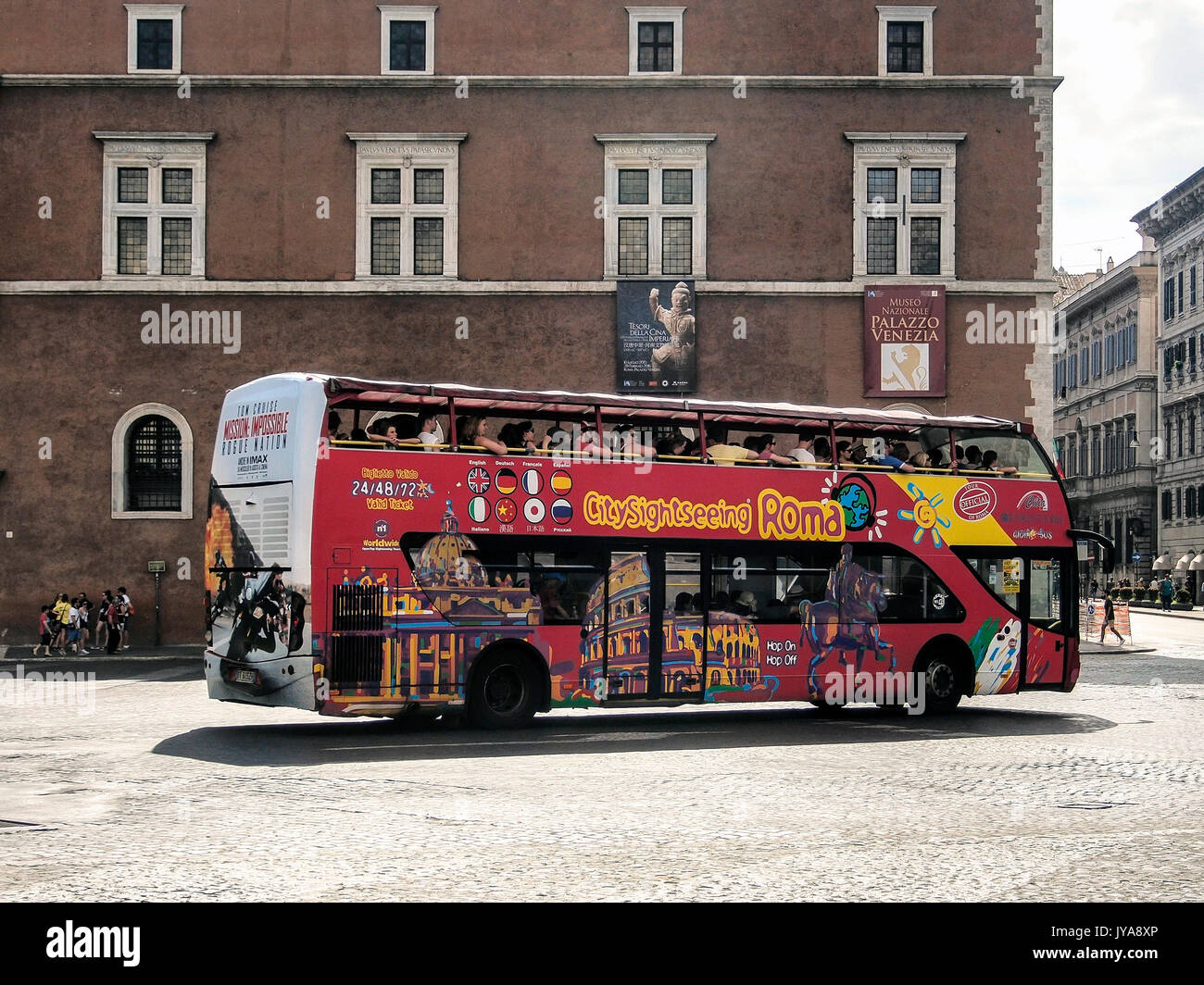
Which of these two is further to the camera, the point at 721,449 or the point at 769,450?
the point at 769,450

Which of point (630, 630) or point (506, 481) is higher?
point (506, 481)

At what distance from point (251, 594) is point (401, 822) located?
658 centimetres

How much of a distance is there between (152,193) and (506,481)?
76.1ft

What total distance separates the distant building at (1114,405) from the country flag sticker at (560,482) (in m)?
68.5

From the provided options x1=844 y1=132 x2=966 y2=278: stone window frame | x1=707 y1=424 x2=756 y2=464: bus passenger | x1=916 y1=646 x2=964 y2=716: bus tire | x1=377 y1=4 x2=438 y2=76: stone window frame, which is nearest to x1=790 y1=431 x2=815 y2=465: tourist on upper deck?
x1=707 y1=424 x2=756 y2=464: bus passenger

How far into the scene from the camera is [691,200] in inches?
1463

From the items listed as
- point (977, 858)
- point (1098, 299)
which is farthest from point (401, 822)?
point (1098, 299)

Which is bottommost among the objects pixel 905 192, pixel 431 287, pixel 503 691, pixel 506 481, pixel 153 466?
pixel 503 691

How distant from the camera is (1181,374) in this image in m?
82.9

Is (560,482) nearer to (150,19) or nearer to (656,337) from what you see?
(656,337)

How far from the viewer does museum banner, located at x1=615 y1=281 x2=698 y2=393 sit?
36.9m

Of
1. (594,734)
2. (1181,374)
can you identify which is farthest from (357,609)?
(1181,374)

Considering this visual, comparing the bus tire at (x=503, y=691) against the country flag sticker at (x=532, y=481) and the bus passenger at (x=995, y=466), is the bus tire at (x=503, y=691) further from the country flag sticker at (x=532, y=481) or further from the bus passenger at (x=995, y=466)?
the bus passenger at (x=995, y=466)

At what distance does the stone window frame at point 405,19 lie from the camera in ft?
123
